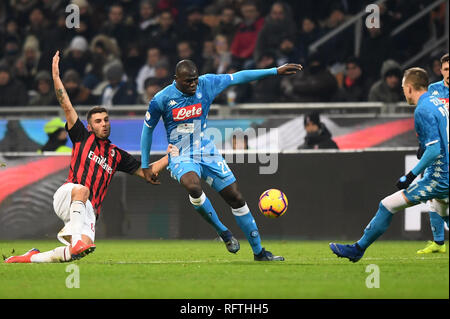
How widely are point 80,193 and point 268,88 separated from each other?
23.7 ft

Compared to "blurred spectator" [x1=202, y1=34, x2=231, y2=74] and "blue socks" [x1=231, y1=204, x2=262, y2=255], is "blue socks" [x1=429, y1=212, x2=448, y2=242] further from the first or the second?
"blurred spectator" [x1=202, y1=34, x2=231, y2=74]

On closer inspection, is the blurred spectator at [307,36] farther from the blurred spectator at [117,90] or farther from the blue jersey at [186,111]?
the blue jersey at [186,111]

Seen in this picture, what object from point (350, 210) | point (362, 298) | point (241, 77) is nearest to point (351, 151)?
point (350, 210)

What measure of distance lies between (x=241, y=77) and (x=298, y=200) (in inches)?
165

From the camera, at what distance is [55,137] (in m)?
14.7

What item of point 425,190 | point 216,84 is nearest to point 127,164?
point 216,84

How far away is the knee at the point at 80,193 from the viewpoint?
29.5 feet

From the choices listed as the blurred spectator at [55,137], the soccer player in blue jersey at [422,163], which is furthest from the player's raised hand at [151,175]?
the blurred spectator at [55,137]

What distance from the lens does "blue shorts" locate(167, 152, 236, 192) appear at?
9.34 meters

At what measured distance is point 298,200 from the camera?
13.3 meters

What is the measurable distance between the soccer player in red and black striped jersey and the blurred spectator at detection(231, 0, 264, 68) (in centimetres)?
741

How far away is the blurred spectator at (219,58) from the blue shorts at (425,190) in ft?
26.7

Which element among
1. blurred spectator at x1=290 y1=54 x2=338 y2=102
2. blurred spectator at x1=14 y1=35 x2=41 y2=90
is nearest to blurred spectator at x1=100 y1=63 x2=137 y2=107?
blurred spectator at x1=14 y1=35 x2=41 y2=90

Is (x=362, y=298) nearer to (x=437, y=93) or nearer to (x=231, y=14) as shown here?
(x=437, y=93)
